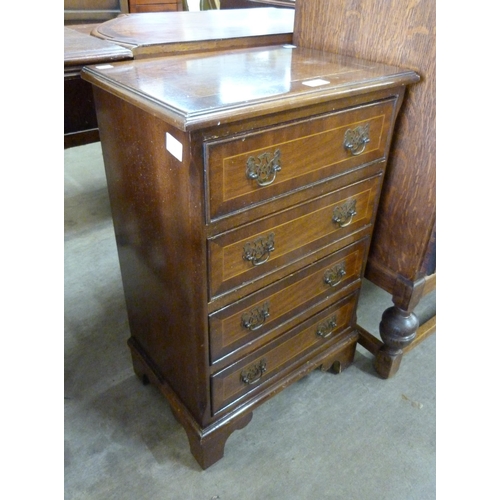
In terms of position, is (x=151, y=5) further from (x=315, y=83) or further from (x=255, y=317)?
(x=255, y=317)

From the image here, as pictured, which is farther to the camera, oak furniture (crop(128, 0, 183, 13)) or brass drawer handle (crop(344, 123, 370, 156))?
oak furniture (crop(128, 0, 183, 13))

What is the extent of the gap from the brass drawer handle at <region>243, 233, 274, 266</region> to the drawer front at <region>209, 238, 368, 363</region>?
10 cm

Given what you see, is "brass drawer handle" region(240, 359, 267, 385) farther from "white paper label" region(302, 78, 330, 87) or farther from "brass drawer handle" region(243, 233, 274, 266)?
"white paper label" region(302, 78, 330, 87)

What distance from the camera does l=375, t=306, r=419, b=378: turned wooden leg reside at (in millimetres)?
1358

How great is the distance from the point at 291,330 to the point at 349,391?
1.35 ft

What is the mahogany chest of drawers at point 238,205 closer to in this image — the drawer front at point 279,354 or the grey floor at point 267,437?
the drawer front at point 279,354

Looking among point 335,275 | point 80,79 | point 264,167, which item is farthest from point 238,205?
point 80,79

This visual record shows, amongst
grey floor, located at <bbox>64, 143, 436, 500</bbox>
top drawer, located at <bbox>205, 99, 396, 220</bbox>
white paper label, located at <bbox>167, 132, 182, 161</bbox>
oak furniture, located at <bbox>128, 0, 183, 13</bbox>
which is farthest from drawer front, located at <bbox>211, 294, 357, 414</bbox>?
oak furniture, located at <bbox>128, 0, 183, 13</bbox>

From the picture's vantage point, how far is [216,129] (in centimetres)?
75

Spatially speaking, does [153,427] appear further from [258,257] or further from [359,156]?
[359,156]

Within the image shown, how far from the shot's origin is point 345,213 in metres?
1.12

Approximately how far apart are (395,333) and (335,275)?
0.32 metres
